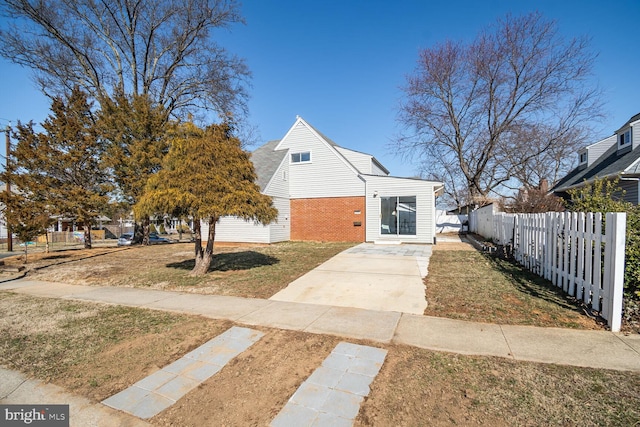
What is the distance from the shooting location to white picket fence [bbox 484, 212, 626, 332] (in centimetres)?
407

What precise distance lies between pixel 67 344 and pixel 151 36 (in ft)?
68.3

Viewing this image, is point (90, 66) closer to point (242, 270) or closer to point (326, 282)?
point (242, 270)

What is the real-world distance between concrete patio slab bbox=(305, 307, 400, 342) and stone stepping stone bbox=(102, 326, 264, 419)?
1008 mm

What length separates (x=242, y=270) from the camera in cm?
901

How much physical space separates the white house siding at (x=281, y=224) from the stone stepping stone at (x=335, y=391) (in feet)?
45.4

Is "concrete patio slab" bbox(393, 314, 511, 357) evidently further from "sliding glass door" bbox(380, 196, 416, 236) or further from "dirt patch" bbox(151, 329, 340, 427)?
"sliding glass door" bbox(380, 196, 416, 236)

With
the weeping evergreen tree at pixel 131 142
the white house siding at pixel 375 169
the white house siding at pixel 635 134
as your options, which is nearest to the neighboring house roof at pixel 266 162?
the weeping evergreen tree at pixel 131 142

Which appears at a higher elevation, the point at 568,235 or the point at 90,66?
the point at 90,66

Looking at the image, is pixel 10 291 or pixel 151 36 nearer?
pixel 10 291

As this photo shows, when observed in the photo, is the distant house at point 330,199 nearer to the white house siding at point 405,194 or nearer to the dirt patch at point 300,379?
the white house siding at point 405,194

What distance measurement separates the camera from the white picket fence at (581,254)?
13.4 ft

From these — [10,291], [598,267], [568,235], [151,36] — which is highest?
[151,36]

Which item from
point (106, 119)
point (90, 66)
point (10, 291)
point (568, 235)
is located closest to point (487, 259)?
point (568, 235)

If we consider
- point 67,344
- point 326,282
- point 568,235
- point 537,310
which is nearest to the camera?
point 67,344
